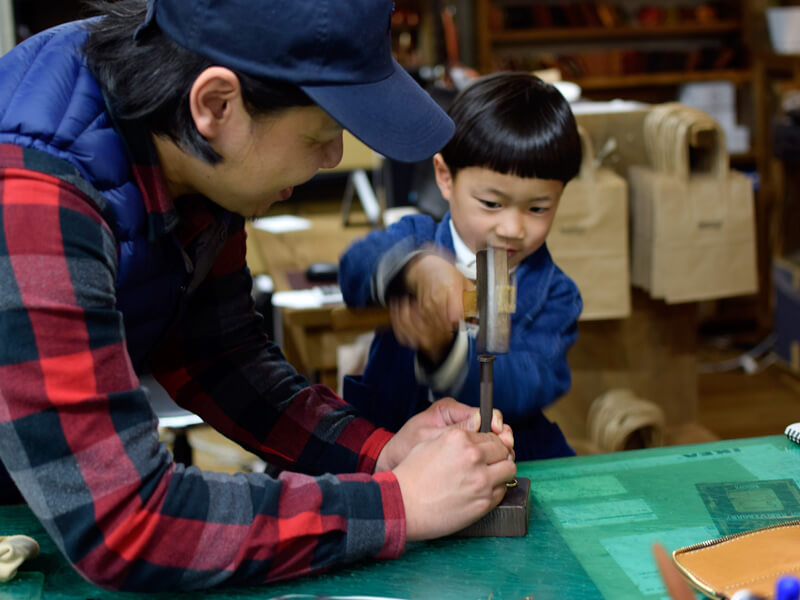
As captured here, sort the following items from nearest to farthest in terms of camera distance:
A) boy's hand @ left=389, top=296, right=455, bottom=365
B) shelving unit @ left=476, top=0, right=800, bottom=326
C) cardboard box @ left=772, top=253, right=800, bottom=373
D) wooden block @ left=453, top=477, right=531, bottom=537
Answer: wooden block @ left=453, top=477, right=531, bottom=537 < boy's hand @ left=389, top=296, right=455, bottom=365 < cardboard box @ left=772, top=253, right=800, bottom=373 < shelving unit @ left=476, top=0, right=800, bottom=326

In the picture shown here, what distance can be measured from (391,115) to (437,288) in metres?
0.35

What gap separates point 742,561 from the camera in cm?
95

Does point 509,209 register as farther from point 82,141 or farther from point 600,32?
point 600,32

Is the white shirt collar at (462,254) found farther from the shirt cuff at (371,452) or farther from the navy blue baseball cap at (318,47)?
the navy blue baseball cap at (318,47)

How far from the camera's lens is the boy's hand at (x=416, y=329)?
50.4 inches

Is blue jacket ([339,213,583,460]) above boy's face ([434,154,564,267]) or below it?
below

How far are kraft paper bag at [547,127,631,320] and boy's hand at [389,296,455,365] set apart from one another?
98 cm

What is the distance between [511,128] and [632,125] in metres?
1.10

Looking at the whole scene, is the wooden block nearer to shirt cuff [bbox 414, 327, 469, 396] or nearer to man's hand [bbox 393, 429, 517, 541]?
man's hand [bbox 393, 429, 517, 541]

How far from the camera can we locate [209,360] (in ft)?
4.15

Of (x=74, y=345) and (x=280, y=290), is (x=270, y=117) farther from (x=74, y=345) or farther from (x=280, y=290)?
(x=280, y=290)

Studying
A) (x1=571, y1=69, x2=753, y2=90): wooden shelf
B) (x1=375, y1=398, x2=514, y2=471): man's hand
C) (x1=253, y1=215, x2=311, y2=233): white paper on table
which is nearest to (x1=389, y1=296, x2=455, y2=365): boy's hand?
(x1=375, y1=398, x2=514, y2=471): man's hand

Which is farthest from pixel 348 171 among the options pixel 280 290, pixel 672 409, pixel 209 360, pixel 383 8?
pixel 383 8

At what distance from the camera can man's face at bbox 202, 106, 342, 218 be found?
0.92m
